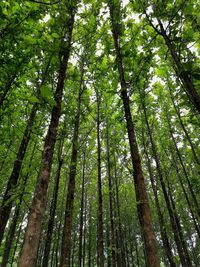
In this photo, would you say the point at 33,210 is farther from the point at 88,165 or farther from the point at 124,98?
the point at 88,165

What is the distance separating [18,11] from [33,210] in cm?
526

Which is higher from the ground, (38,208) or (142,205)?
(142,205)

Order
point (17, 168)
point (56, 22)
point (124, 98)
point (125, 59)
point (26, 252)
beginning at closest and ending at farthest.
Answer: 1. point (26, 252)
2. point (56, 22)
3. point (124, 98)
4. point (125, 59)
5. point (17, 168)

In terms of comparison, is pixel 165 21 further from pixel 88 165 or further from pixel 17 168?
pixel 88 165

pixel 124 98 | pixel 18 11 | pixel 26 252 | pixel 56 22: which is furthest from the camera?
pixel 124 98

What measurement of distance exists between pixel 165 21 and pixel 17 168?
22.2 ft

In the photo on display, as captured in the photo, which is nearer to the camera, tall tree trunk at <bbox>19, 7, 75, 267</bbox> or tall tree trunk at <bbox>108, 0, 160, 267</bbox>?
tall tree trunk at <bbox>19, 7, 75, 267</bbox>

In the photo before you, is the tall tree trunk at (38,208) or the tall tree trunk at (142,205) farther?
the tall tree trunk at (142,205)

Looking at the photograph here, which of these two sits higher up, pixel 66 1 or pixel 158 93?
pixel 158 93

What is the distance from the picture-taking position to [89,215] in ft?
88.2

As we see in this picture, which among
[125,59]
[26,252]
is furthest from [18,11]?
[26,252]

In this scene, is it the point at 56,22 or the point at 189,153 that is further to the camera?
the point at 189,153

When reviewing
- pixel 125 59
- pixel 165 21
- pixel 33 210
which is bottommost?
pixel 33 210

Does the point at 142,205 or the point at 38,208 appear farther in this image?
the point at 142,205
